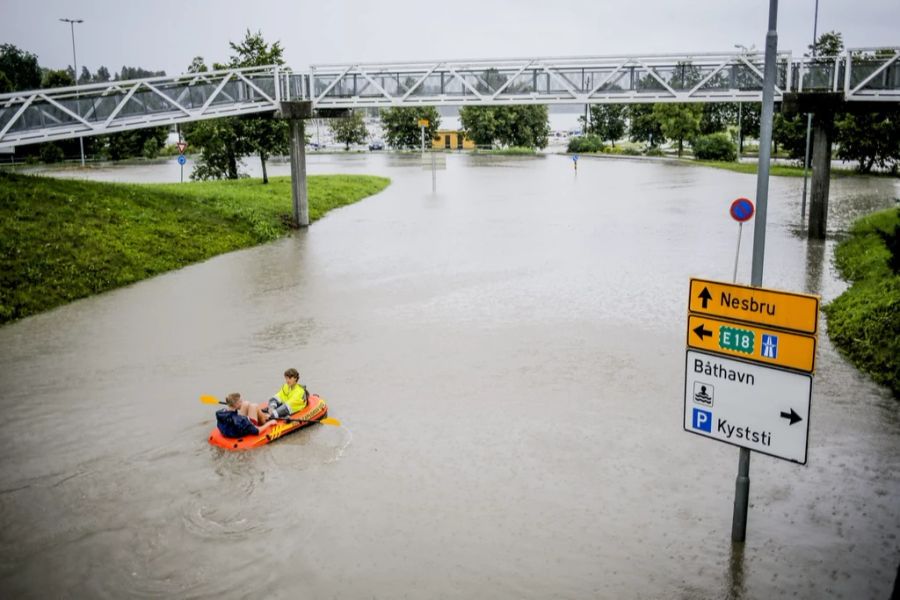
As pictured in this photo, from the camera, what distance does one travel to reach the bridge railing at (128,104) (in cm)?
2462

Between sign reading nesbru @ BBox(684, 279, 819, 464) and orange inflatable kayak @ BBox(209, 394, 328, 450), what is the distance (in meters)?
6.13

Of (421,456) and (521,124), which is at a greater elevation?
(521,124)

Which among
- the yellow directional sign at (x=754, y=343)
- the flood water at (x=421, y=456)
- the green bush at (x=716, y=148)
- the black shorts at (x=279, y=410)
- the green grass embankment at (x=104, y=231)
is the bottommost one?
the flood water at (x=421, y=456)

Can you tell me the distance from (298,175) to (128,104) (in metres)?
7.35

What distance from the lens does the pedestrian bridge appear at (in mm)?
25609

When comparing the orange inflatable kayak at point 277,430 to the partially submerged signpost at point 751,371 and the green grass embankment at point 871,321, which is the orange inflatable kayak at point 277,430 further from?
the green grass embankment at point 871,321

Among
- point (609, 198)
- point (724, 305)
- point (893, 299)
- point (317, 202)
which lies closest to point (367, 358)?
point (724, 305)

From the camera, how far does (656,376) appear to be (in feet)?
46.6

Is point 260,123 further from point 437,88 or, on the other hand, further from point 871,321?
point 871,321

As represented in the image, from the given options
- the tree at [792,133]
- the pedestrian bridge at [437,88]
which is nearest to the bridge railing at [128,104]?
the pedestrian bridge at [437,88]

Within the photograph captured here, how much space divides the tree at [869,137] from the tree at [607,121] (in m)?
46.3

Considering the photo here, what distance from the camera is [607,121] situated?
100m

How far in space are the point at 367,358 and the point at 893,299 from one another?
34.5 ft

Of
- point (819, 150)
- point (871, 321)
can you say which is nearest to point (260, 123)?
point (819, 150)
